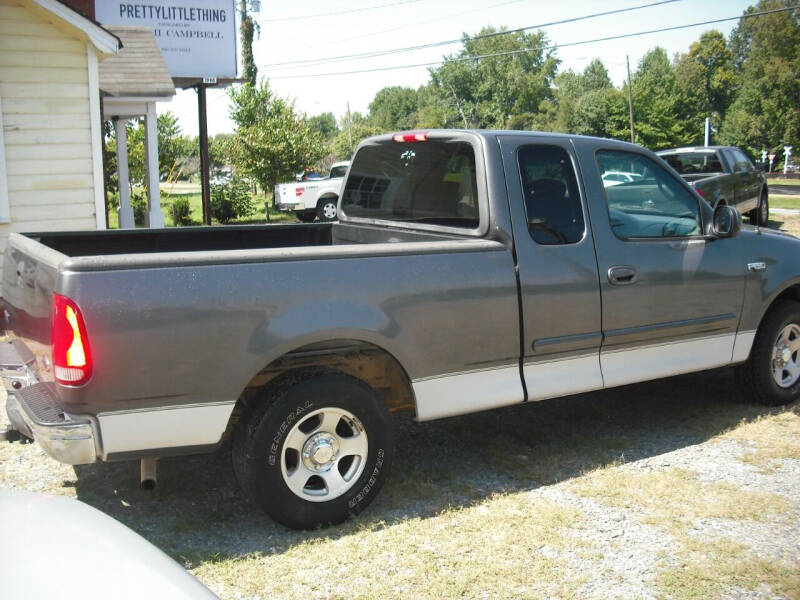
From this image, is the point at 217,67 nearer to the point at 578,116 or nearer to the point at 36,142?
the point at 36,142

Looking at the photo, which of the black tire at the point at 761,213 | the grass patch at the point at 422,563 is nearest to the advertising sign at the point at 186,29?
the black tire at the point at 761,213

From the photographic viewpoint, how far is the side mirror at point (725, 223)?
17.2ft

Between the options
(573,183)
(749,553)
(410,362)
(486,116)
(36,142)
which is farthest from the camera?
(486,116)

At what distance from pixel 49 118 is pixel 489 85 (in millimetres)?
100957

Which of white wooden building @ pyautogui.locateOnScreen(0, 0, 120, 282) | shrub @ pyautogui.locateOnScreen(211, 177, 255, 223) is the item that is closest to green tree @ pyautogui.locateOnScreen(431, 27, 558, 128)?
shrub @ pyautogui.locateOnScreen(211, 177, 255, 223)

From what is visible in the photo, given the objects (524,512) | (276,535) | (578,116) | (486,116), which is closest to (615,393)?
(524,512)

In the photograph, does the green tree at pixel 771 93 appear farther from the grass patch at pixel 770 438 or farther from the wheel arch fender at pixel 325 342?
the wheel arch fender at pixel 325 342

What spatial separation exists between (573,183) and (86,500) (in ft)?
10.7

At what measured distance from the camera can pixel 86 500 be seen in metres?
4.39

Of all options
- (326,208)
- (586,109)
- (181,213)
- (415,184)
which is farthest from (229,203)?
(586,109)

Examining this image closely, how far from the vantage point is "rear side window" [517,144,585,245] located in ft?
15.2

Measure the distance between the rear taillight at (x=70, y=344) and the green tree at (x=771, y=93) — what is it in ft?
245

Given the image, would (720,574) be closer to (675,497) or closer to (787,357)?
(675,497)

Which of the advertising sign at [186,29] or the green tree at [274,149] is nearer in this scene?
the advertising sign at [186,29]
